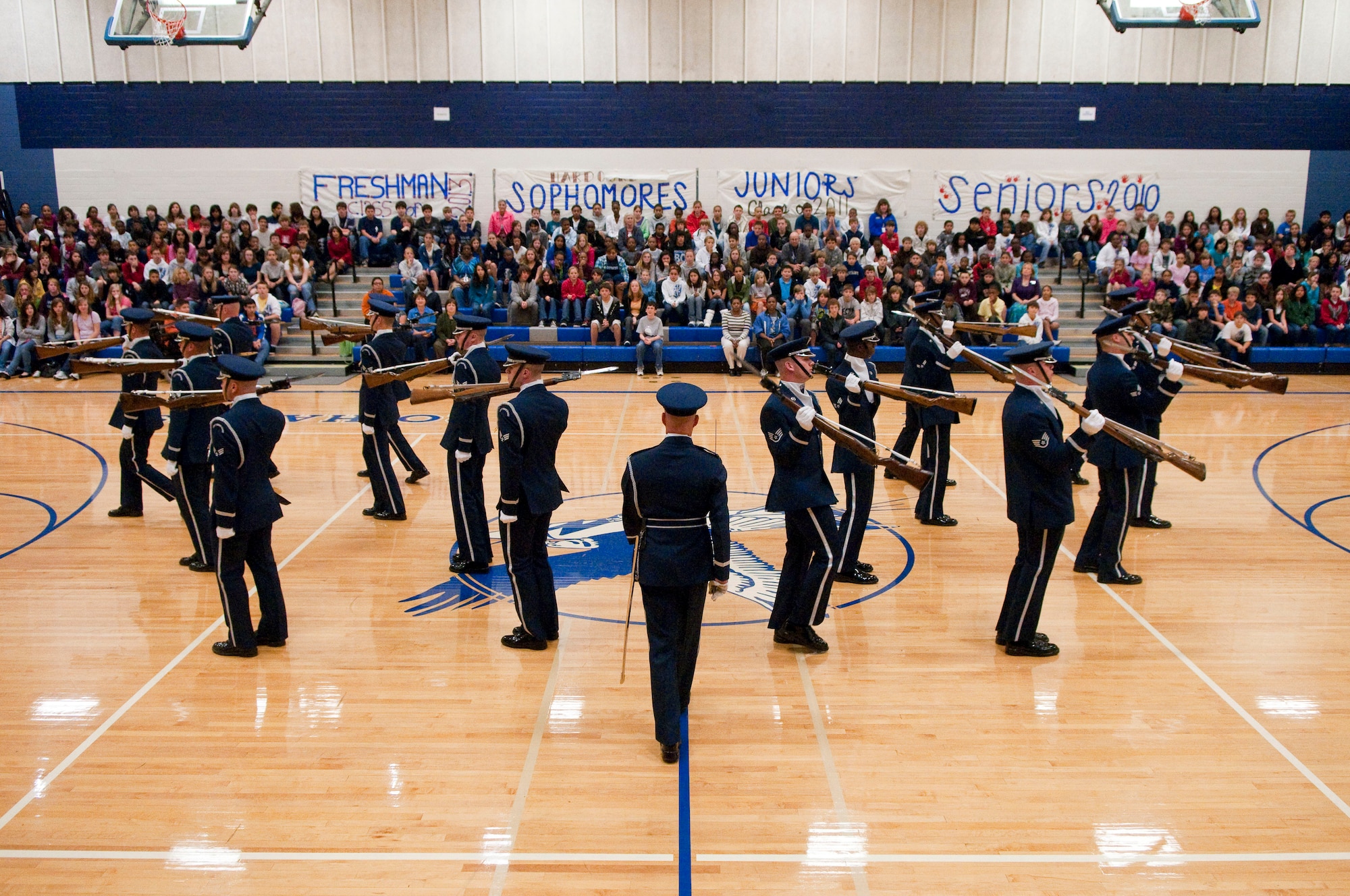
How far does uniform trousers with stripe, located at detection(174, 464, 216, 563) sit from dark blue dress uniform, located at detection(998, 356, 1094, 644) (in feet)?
19.1

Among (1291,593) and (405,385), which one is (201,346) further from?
(1291,593)

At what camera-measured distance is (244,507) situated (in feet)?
19.9

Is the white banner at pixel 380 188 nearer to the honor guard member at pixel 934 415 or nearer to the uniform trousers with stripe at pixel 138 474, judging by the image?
the uniform trousers with stripe at pixel 138 474

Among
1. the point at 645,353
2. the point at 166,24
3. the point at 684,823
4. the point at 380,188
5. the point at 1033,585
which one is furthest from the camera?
the point at 380,188

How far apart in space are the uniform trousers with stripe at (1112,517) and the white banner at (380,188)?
16962 millimetres

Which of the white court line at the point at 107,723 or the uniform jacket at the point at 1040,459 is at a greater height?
the uniform jacket at the point at 1040,459

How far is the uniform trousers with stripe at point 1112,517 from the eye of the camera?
754cm

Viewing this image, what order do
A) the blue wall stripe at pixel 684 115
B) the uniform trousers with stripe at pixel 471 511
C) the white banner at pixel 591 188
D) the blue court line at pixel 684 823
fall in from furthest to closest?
the white banner at pixel 591 188 < the blue wall stripe at pixel 684 115 < the uniform trousers with stripe at pixel 471 511 < the blue court line at pixel 684 823

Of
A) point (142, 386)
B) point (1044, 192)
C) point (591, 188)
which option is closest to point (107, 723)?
point (142, 386)

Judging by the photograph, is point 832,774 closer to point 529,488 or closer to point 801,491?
point 801,491

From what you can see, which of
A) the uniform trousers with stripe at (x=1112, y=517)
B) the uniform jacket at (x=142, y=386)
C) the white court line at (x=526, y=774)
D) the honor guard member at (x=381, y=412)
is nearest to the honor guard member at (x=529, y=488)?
the white court line at (x=526, y=774)

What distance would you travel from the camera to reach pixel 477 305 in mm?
18609

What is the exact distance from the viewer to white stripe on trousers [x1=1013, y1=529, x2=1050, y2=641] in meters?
6.19

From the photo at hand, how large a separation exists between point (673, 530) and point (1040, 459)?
2.41m
